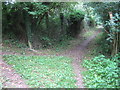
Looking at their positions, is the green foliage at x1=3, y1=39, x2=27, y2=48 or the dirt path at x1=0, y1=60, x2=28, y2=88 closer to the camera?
the dirt path at x1=0, y1=60, x2=28, y2=88

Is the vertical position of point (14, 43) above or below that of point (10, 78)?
above

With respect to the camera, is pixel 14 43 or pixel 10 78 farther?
pixel 14 43

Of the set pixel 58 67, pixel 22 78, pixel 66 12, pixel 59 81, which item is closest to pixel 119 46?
pixel 58 67

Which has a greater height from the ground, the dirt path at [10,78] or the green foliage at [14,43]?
the green foliage at [14,43]

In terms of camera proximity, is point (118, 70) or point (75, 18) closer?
point (118, 70)

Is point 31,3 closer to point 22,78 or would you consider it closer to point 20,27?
point 20,27

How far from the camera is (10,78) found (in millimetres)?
5023

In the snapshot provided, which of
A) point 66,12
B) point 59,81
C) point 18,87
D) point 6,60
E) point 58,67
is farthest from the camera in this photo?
point 66,12

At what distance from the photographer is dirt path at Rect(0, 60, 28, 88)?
4.51m

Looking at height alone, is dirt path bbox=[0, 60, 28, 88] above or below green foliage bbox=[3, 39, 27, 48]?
below

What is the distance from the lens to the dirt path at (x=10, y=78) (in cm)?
451

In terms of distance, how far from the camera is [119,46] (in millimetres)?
7008

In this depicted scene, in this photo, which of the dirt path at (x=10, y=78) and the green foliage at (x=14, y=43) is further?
the green foliage at (x=14, y=43)

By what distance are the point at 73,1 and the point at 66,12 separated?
13.6 ft
